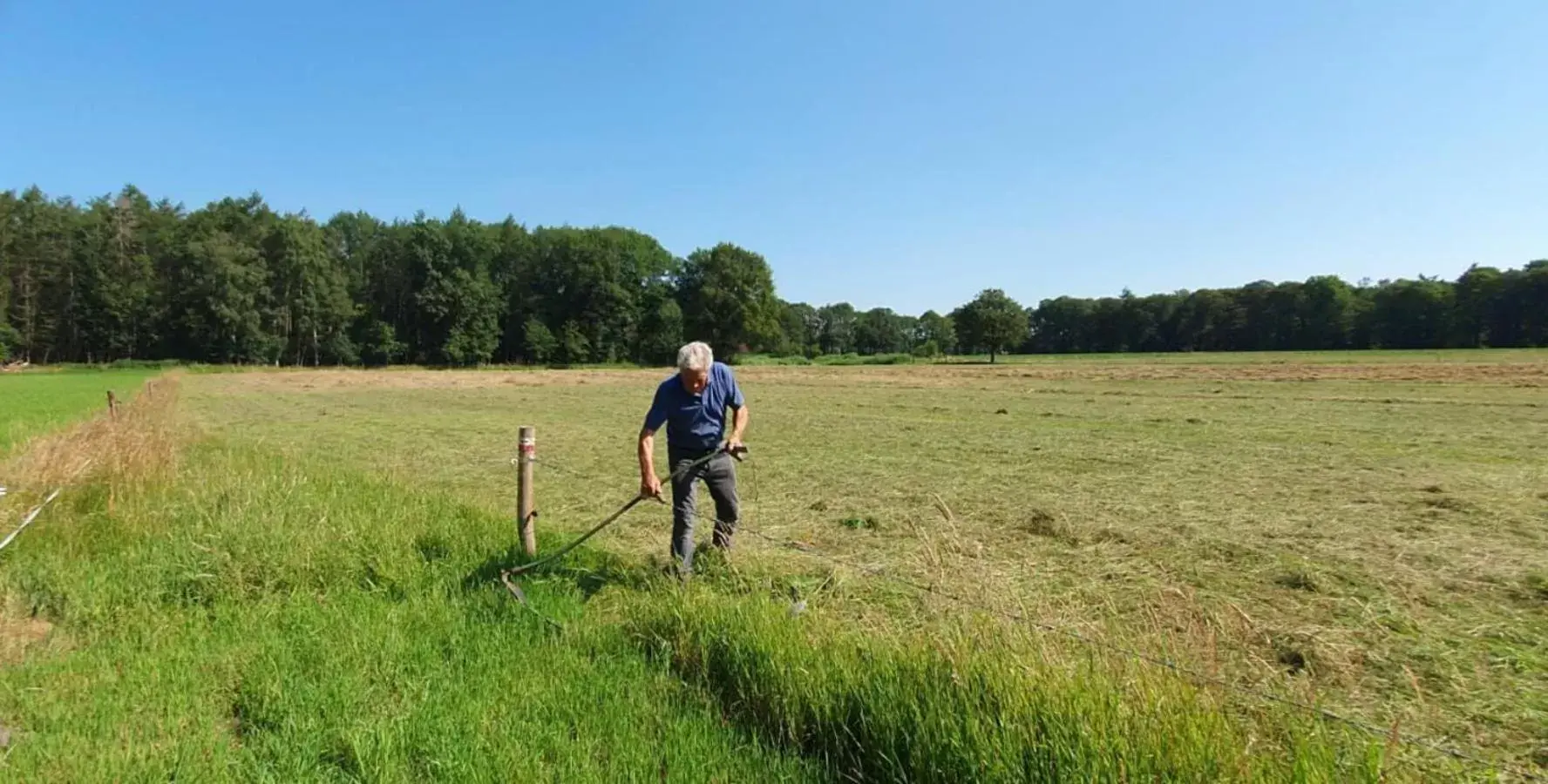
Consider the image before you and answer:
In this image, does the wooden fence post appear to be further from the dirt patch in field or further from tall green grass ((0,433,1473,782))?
the dirt patch in field

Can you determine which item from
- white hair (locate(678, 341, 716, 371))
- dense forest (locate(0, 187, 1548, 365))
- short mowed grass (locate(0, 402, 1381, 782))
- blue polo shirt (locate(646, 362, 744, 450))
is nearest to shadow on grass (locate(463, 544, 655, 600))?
short mowed grass (locate(0, 402, 1381, 782))

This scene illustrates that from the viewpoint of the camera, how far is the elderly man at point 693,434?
5910 mm

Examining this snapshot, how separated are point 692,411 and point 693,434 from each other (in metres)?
0.19

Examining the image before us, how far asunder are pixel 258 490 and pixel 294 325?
80.3 m

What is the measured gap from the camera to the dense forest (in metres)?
69.2

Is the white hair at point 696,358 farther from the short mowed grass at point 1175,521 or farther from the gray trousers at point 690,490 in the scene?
the short mowed grass at point 1175,521

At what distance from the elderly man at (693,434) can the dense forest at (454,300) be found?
259 feet

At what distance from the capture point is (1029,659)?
11.5 feet

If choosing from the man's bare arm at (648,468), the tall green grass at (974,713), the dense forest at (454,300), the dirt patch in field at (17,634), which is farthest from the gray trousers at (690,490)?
the dense forest at (454,300)

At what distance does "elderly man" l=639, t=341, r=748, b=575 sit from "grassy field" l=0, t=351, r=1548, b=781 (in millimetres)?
610

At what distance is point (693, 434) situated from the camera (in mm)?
6023

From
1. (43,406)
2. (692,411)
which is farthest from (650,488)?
(43,406)

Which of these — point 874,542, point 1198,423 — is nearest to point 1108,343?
point 1198,423

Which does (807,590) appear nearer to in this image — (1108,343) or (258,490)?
(258,490)
